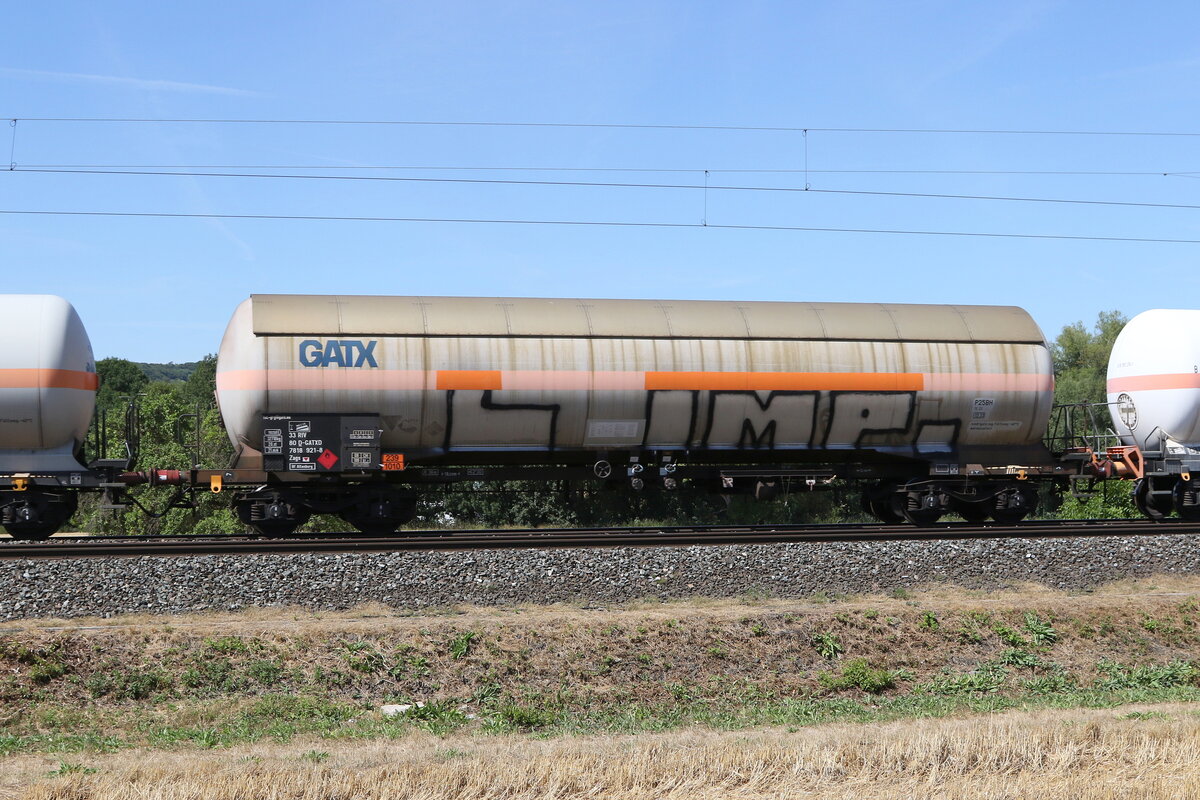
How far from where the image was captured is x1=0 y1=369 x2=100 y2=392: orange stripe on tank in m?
16.8

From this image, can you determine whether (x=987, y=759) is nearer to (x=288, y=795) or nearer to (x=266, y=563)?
(x=288, y=795)

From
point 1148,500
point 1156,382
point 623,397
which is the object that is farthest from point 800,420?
point 1148,500

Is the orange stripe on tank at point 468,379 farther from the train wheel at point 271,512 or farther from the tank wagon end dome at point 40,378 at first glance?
the tank wagon end dome at point 40,378

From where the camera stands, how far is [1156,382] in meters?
20.2

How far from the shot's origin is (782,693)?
11.9 meters

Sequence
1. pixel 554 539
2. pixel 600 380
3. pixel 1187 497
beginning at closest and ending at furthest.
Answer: pixel 554 539, pixel 600 380, pixel 1187 497

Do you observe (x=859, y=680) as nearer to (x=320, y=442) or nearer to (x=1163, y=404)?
(x=320, y=442)

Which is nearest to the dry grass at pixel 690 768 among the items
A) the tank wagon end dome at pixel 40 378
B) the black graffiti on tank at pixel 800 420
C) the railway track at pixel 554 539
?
the railway track at pixel 554 539

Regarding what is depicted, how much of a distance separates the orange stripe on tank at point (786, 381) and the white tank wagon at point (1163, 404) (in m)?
5.04

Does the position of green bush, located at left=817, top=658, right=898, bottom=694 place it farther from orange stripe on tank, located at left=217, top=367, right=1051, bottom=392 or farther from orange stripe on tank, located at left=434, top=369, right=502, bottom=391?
orange stripe on tank, located at left=434, top=369, right=502, bottom=391

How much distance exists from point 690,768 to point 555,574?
612cm

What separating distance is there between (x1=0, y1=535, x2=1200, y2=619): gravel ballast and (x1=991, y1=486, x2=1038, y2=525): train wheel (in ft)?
10.0

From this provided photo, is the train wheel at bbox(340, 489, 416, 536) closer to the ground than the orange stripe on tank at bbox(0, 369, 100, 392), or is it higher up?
closer to the ground

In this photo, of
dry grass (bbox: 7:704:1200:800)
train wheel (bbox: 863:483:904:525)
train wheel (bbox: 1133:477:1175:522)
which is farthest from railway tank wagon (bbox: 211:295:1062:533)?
dry grass (bbox: 7:704:1200:800)
